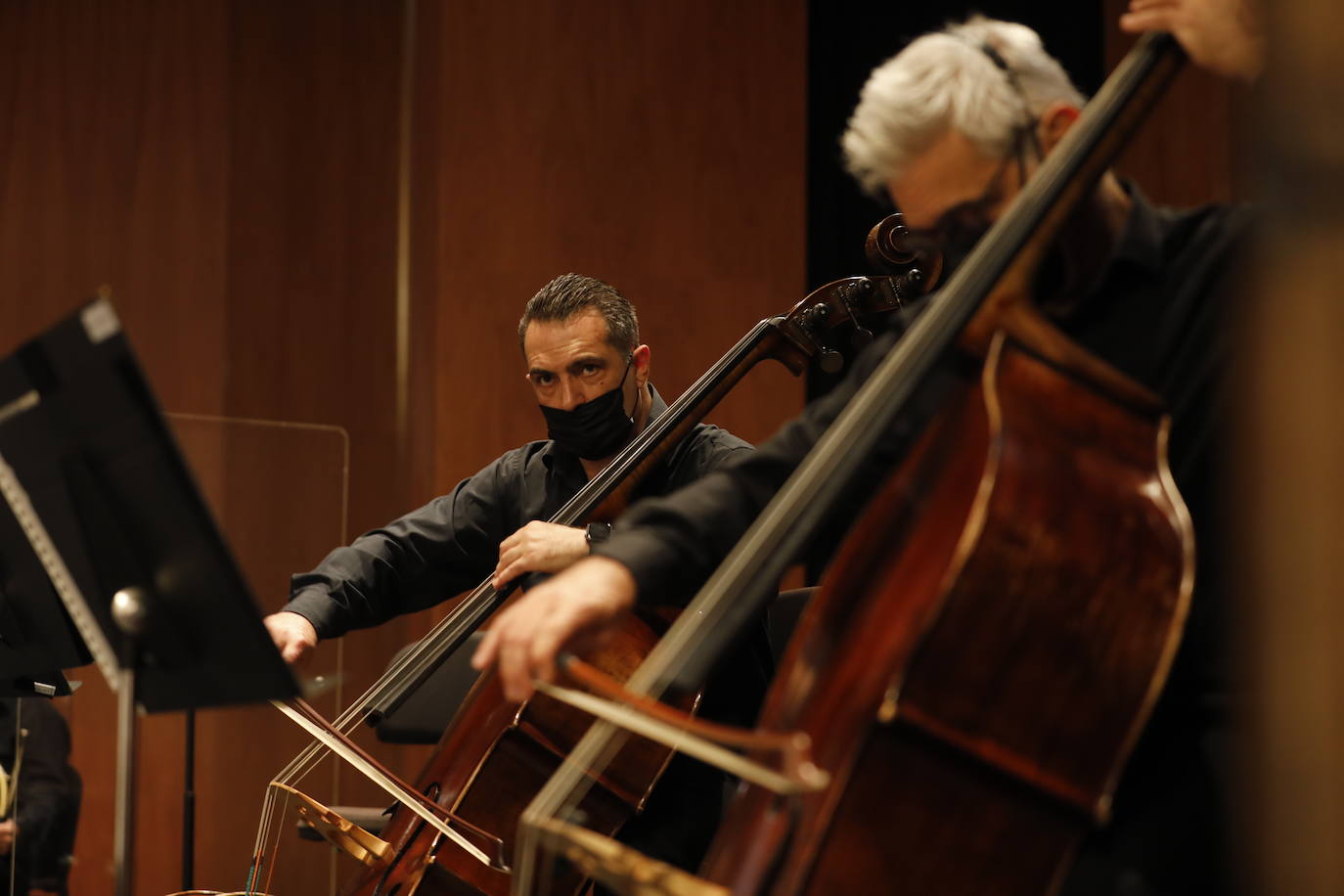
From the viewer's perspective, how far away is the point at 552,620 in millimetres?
1083

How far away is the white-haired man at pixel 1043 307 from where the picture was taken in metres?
1.08

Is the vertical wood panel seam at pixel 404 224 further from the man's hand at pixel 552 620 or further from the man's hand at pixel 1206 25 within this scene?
the man's hand at pixel 1206 25

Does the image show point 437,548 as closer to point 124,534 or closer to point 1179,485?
point 124,534

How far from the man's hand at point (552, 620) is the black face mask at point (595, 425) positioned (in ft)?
3.35

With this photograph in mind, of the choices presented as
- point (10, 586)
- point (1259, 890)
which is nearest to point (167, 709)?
point (10, 586)

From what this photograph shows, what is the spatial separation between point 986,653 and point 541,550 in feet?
3.34

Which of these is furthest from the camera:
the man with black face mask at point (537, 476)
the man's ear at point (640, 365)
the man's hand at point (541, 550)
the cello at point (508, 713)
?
the man's ear at point (640, 365)

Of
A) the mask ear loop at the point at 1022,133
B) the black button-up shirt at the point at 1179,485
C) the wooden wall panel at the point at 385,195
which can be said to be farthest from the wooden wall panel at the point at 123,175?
the mask ear loop at the point at 1022,133

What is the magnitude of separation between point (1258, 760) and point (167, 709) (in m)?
1.13

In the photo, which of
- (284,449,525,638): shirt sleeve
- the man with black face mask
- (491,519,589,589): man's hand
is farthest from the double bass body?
(284,449,525,638): shirt sleeve

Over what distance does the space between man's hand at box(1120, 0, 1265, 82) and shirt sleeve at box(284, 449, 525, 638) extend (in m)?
1.45

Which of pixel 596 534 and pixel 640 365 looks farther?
pixel 640 365

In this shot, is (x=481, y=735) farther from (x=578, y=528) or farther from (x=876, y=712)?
(x=876, y=712)

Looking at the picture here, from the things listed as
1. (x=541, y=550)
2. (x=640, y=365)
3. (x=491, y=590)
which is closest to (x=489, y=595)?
(x=491, y=590)
